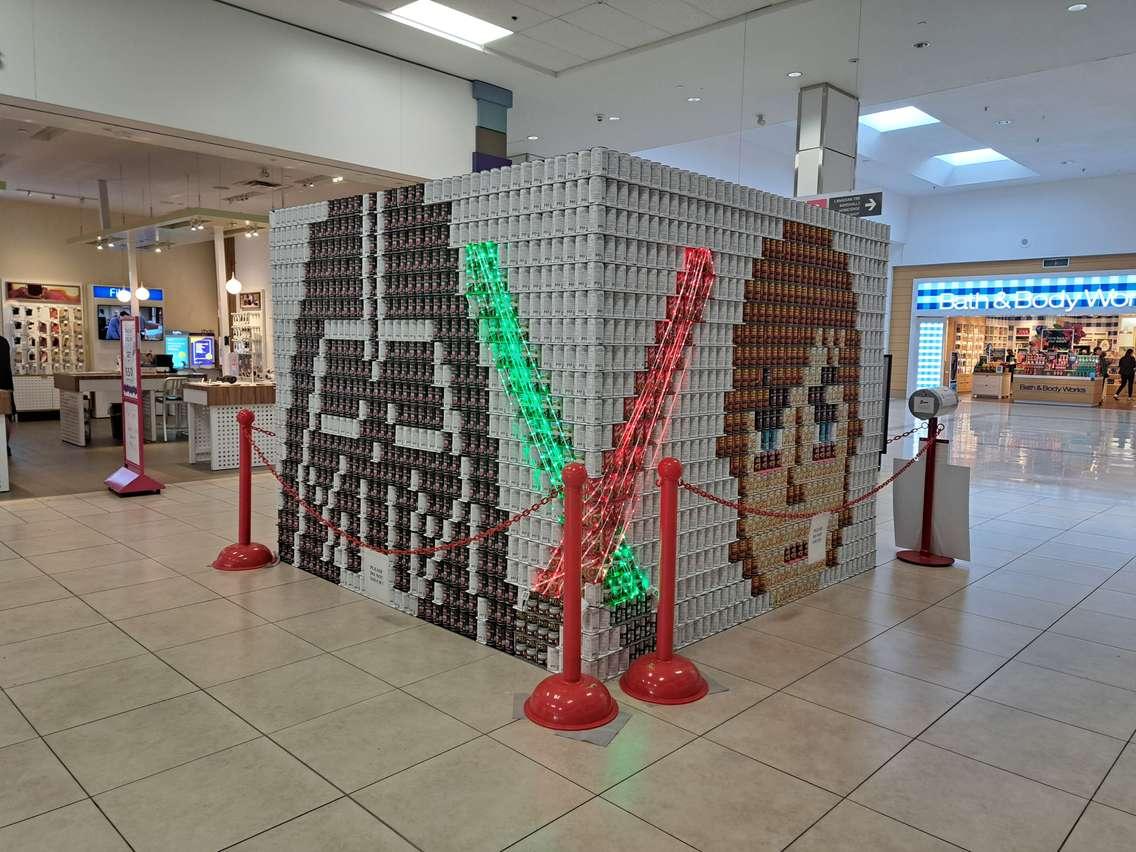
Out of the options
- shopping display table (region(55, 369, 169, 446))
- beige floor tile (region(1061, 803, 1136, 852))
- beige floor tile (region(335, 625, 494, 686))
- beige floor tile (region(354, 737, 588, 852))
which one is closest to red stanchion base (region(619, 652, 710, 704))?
beige floor tile (region(354, 737, 588, 852))

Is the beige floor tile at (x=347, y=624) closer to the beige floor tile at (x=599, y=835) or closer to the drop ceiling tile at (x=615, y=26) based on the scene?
the beige floor tile at (x=599, y=835)

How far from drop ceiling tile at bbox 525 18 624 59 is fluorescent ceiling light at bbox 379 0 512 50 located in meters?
0.34

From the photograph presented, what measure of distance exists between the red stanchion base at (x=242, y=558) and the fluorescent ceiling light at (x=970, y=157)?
17529 millimetres

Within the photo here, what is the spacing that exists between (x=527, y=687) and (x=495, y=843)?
1.16m

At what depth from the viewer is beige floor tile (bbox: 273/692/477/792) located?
2961 millimetres

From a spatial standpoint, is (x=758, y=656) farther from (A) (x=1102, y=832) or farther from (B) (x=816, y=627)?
(A) (x=1102, y=832)

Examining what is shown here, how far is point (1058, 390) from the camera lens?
21.9m

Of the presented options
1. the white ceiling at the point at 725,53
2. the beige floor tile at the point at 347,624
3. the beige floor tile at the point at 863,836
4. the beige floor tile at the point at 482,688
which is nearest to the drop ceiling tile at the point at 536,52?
the white ceiling at the point at 725,53

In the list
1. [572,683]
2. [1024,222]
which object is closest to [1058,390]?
[1024,222]

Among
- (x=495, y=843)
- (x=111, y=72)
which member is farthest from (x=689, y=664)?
(x=111, y=72)

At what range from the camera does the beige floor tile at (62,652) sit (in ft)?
12.4

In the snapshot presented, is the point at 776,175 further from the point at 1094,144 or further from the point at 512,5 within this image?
the point at 512,5

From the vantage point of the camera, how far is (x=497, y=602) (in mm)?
4137

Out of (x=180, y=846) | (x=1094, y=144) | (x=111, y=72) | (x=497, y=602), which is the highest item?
Answer: (x=1094, y=144)
